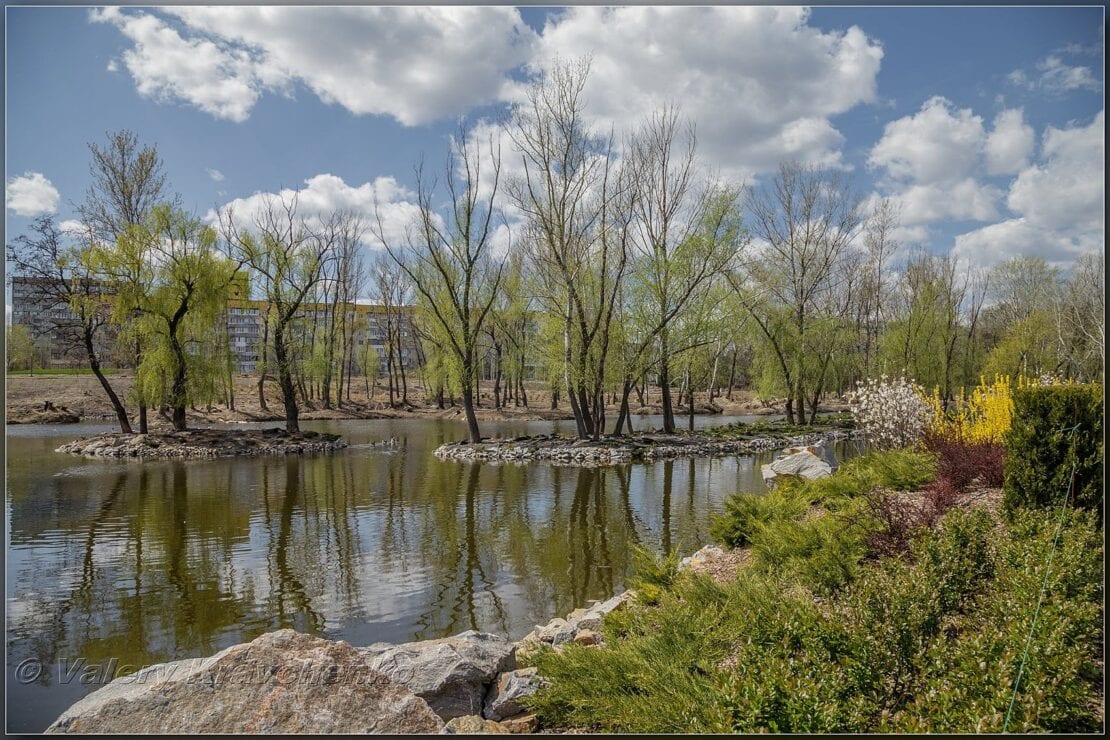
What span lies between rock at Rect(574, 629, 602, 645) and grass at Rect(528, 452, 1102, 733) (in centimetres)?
30

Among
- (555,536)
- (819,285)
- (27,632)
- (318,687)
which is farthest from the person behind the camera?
(819,285)

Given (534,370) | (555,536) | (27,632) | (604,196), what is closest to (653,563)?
(555,536)

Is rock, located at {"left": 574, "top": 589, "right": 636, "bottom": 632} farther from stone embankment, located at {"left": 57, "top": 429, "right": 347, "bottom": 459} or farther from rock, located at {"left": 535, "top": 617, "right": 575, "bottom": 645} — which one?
stone embankment, located at {"left": 57, "top": 429, "right": 347, "bottom": 459}

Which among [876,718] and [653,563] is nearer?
[876,718]

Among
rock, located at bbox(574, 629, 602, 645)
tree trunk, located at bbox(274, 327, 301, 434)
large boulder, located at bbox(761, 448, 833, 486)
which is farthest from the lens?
tree trunk, located at bbox(274, 327, 301, 434)

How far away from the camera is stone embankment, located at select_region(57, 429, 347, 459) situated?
63.6 feet

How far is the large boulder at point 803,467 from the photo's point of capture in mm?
11188

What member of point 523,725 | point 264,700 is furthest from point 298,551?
point 523,725

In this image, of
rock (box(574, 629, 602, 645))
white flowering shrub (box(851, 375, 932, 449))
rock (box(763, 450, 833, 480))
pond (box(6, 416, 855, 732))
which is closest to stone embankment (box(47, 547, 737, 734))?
rock (box(574, 629, 602, 645))

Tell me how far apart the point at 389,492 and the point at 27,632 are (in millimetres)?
7795

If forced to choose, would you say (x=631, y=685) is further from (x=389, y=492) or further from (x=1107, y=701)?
(x=389, y=492)

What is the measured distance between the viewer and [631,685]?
3611 mm

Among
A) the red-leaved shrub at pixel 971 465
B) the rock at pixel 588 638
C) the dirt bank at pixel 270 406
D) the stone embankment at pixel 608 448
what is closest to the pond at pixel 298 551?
the rock at pixel 588 638

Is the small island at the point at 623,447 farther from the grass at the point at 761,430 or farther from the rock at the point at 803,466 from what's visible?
the rock at the point at 803,466
